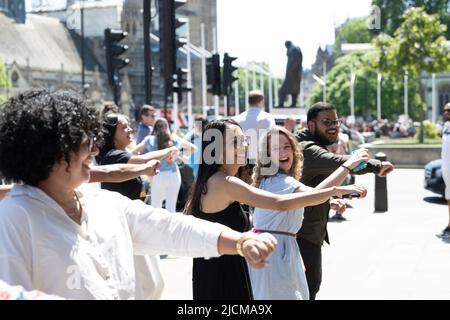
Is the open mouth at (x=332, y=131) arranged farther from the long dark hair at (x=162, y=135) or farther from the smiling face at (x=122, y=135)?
the long dark hair at (x=162, y=135)

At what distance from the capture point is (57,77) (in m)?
93.9

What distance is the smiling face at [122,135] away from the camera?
19.6 feet

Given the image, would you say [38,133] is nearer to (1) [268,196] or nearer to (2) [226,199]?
(1) [268,196]

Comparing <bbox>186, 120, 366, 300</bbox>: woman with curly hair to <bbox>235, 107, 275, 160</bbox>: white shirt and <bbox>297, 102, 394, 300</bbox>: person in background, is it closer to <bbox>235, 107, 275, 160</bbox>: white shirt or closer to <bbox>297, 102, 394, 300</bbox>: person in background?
<bbox>297, 102, 394, 300</bbox>: person in background

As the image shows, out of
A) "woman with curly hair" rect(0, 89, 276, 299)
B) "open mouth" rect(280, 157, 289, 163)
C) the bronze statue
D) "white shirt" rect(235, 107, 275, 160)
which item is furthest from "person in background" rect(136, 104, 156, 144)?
the bronze statue

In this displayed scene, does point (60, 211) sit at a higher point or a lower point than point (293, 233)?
higher

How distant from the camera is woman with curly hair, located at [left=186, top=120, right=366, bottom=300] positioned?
388 cm

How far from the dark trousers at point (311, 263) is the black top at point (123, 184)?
1498mm

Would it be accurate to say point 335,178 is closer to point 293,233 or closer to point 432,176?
point 293,233

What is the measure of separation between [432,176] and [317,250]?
10.3 metres

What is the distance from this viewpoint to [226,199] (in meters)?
4.02

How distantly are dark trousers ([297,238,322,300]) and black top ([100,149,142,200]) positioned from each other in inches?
59.0

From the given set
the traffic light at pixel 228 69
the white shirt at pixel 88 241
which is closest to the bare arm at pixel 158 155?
the white shirt at pixel 88 241
